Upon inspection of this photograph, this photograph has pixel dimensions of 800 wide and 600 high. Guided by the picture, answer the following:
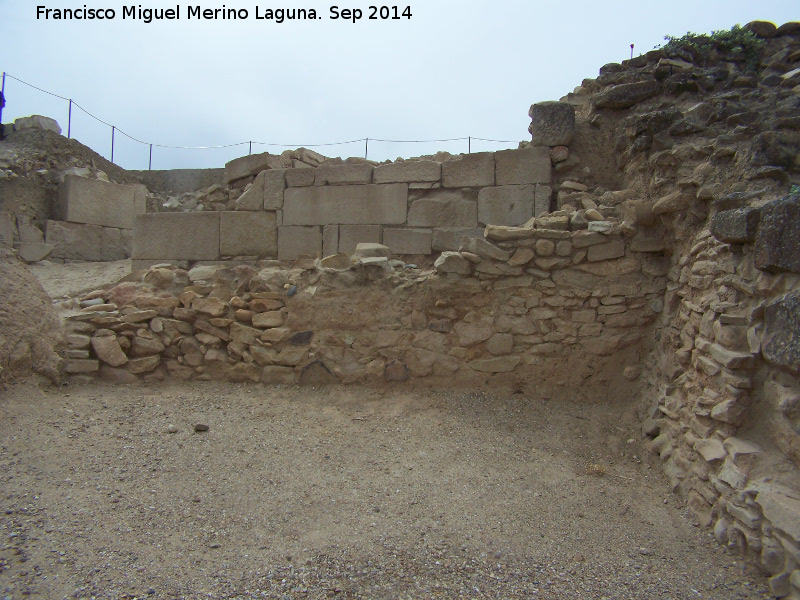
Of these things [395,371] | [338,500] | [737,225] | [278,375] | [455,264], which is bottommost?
[338,500]

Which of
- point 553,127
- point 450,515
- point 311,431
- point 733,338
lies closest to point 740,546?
point 733,338

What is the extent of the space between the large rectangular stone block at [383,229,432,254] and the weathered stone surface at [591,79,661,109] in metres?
2.19

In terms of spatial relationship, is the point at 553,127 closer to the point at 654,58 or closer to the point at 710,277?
the point at 654,58

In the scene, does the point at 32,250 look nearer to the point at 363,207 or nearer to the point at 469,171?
the point at 363,207

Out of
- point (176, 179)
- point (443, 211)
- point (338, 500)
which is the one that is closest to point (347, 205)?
point (443, 211)

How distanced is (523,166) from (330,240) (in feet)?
7.75

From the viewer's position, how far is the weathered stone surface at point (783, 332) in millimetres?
2400

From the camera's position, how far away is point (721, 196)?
3.32 metres

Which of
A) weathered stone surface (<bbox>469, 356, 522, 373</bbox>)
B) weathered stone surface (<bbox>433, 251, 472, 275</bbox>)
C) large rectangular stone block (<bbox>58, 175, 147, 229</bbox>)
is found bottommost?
weathered stone surface (<bbox>469, 356, 522, 373</bbox>)

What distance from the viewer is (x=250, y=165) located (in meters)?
6.76

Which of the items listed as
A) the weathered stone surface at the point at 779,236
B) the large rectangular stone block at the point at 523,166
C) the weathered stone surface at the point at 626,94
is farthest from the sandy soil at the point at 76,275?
the weathered stone surface at the point at 779,236

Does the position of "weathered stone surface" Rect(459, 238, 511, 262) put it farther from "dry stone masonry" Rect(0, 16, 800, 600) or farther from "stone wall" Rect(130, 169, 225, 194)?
"stone wall" Rect(130, 169, 225, 194)

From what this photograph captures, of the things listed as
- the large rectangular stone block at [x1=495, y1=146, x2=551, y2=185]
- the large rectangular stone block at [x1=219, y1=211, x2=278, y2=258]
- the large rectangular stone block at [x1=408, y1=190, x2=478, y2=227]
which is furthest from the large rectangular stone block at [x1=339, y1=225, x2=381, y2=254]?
the large rectangular stone block at [x1=495, y1=146, x2=551, y2=185]

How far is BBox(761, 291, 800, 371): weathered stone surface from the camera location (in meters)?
2.40
